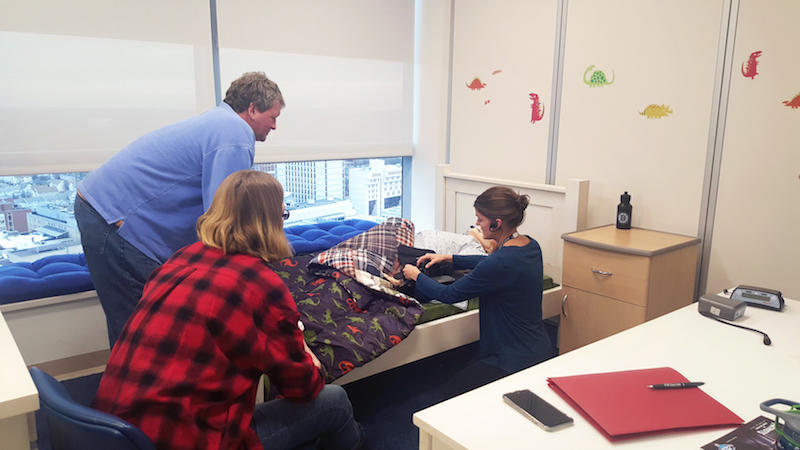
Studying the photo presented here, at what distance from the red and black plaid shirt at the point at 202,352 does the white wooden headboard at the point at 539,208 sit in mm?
1921

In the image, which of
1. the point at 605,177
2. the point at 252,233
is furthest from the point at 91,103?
the point at 605,177

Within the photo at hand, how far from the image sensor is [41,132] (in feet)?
8.46

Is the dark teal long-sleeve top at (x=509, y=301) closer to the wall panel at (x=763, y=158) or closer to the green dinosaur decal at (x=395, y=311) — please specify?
the green dinosaur decal at (x=395, y=311)

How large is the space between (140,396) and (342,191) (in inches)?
110

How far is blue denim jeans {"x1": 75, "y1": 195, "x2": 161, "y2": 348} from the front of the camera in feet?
6.22

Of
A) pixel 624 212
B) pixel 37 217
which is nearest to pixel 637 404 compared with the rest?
pixel 624 212

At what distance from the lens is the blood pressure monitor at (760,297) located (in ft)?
5.54

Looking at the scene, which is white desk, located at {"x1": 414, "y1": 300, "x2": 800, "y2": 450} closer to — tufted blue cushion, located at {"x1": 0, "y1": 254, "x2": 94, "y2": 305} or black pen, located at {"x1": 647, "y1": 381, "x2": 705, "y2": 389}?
black pen, located at {"x1": 647, "y1": 381, "x2": 705, "y2": 389}

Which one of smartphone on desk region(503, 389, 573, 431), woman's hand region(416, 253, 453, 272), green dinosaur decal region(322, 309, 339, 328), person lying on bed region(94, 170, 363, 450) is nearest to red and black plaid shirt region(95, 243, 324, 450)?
person lying on bed region(94, 170, 363, 450)

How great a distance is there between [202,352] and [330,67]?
8.64 ft

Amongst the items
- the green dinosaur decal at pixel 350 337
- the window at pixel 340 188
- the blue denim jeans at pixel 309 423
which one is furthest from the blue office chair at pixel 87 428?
the window at pixel 340 188

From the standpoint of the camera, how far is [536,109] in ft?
10.4

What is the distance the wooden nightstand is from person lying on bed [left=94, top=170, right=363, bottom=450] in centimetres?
155

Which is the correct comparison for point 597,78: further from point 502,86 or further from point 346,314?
point 346,314
